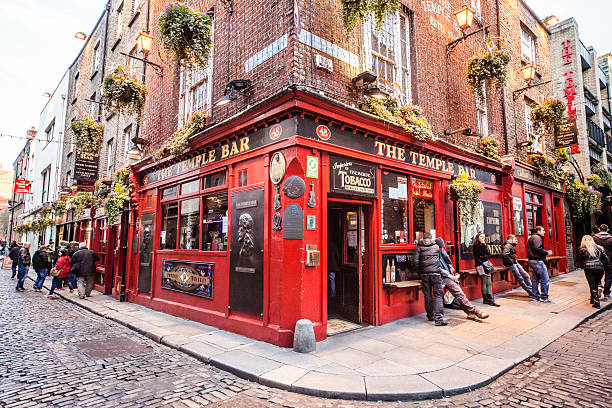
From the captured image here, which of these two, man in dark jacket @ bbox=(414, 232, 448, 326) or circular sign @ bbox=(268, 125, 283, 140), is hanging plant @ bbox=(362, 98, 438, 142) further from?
man in dark jacket @ bbox=(414, 232, 448, 326)

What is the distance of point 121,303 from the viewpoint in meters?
10.7

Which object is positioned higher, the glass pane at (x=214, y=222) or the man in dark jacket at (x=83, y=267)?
the glass pane at (x=214, y=222)

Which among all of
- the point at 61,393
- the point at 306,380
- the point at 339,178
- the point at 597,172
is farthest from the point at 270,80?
the point at 597,172

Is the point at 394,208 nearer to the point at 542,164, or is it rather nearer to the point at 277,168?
the point at 277,168

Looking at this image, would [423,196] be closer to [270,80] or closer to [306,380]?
[270,80]

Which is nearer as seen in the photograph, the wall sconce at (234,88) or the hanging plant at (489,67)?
the wall sconce at (234,88)

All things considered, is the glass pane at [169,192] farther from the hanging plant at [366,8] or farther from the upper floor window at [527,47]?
the upper floor window at [527,47]

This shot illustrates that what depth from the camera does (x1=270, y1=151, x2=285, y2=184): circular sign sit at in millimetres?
6082

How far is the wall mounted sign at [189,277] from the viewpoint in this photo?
7.83m

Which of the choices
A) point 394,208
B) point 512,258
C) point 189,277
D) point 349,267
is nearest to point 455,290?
point 394,208

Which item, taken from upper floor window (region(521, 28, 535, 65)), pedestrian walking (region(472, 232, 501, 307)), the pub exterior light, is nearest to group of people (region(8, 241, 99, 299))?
pedestrian walking (region(472, 232, 501, 307))

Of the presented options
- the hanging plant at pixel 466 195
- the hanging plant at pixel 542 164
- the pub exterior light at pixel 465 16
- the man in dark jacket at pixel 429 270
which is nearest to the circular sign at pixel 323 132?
the man in dark jacket at pixel 429 270

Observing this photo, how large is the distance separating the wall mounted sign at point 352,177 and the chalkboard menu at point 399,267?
1592 mm

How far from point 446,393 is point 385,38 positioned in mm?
8208
